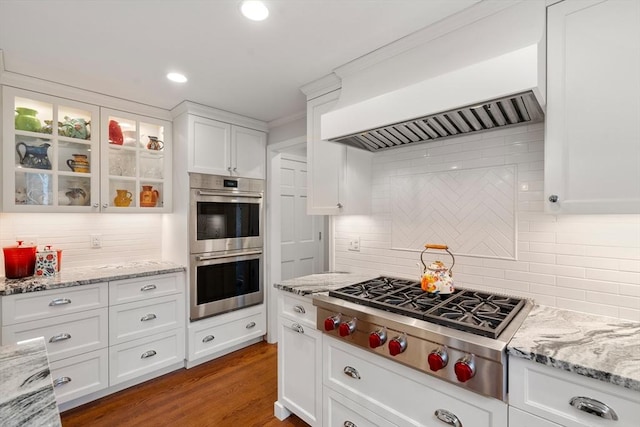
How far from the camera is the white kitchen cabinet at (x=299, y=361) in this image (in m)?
1.81

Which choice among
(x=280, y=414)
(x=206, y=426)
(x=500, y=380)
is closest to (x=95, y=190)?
(x=206, y=426)

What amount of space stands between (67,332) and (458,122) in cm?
285

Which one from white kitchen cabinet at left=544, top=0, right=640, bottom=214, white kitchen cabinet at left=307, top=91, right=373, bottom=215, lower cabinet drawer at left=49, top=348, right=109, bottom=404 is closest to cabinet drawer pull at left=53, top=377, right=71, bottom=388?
lower cabinet drawer at left=49, top=348, right=109, bottom=404

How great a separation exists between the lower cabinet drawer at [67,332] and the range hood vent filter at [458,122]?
7.08ft

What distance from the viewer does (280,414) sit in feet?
6.81

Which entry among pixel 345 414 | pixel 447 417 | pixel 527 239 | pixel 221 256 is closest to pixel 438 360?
pixel 447 417

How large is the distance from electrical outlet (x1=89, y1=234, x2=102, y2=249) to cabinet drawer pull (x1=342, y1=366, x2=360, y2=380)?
2.41 metres

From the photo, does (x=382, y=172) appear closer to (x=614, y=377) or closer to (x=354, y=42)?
(x=354, y=42)

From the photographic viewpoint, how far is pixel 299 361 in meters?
1.93

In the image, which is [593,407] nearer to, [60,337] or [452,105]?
[452,105]

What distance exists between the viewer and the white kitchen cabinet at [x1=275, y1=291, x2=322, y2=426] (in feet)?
5.95

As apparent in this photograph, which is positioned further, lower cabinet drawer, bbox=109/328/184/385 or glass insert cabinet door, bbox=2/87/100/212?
lower cabinet drawer, bbox=109/328/184/385

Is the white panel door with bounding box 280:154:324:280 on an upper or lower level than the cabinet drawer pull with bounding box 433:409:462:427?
upper

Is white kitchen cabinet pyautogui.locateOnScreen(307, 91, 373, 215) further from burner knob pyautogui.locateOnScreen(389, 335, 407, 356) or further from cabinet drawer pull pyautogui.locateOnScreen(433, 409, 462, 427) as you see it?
cabinet drawer pull pyautogui.locateOnScreen(433, 409, 462, 427)
